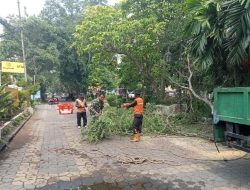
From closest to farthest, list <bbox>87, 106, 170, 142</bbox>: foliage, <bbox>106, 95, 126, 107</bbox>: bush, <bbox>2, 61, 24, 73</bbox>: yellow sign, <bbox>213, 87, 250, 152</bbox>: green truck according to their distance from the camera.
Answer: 1. <bbox>213, 87, 250, 152</bbox>: green truck
2. <bbox>87, 106, 170, 142</bbox>: foliage
3. <bbox>2, 61, 24, 73</bbox>: yellow sign
4. <bbox>106, 95, 126, 107</bbox>: bush

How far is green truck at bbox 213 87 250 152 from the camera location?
576cm

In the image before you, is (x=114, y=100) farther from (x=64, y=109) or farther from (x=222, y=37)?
(x=222, y=37)

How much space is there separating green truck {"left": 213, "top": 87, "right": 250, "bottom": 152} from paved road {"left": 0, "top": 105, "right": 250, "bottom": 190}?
0.75m

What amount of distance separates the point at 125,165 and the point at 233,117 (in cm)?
279

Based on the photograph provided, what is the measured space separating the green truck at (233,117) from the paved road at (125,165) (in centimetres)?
75

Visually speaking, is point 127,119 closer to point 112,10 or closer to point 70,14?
point 112,10

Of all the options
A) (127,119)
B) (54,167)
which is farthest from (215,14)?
(127,119)

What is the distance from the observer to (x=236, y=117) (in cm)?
601

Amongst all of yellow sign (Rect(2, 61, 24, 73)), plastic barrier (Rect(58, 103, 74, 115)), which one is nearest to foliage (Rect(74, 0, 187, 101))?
yellow sign (Rect(2, 61, 24, 73))

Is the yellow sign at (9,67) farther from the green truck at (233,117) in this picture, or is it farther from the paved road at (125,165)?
the green truck at (233,117)

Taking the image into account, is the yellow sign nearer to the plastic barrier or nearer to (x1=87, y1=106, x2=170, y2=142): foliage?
the plastic barrier

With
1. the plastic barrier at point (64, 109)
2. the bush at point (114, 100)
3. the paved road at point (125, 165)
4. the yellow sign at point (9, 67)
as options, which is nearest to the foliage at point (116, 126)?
the paved road at point (125, 165)

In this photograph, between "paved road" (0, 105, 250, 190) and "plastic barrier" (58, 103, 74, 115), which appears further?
"plastic barrier" (58, 103, 74, 115)

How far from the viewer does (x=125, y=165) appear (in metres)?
7.74
